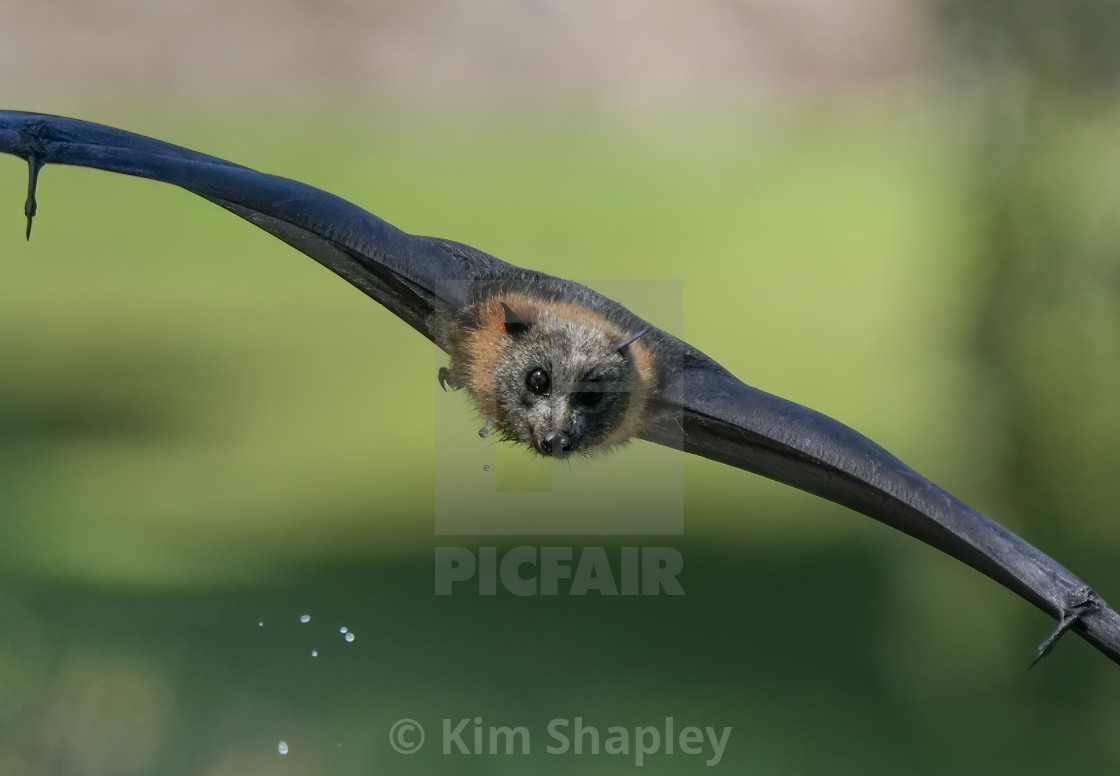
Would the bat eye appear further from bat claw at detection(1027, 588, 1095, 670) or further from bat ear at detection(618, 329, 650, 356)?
bat claw at detection(1027, 588, 1095, 670)

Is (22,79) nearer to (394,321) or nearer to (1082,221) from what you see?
(394,321)

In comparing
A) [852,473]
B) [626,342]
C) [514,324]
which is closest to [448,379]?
[514,324]

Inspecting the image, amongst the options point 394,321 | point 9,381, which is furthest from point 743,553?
point 9,381

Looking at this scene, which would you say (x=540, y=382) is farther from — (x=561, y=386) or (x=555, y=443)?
(x=555, y=443)

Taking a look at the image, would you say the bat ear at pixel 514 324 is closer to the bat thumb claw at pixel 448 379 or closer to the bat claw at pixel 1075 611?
the bat thumb claw at pixel 448 379

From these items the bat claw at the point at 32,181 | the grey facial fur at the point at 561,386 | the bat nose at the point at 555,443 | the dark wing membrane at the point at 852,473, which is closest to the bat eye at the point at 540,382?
the grey facial fur at the point at 561,386

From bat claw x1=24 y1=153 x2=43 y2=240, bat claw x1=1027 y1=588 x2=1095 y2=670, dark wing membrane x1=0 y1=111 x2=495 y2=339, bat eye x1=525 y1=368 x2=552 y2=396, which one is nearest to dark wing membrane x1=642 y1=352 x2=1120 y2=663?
bat claw x1=1027 y1=588 x2=1095 y2=670
